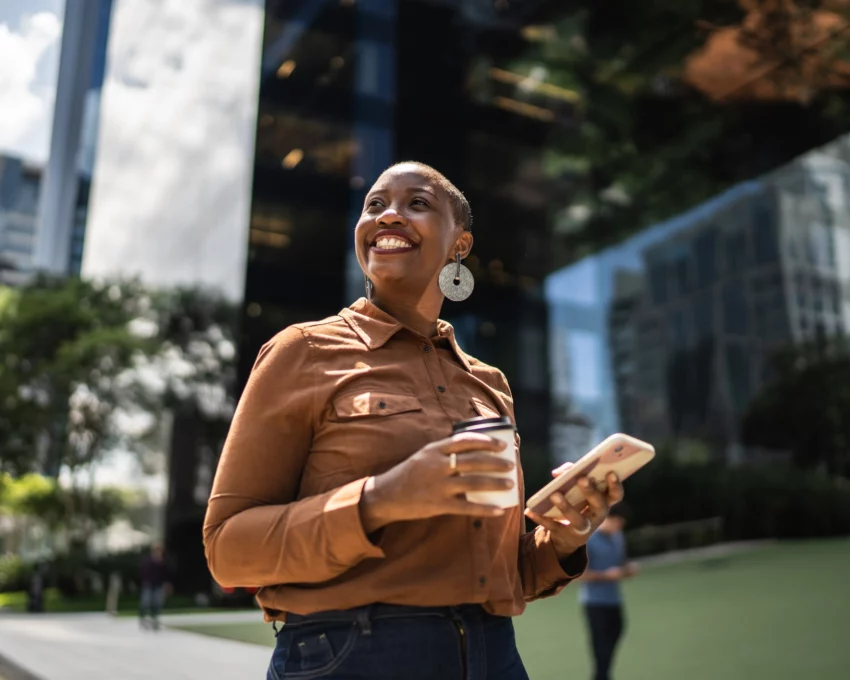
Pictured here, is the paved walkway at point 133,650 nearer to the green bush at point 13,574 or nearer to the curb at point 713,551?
the curb at point 713,551

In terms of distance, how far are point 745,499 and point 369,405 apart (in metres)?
12.0

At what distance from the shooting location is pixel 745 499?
12.1 m

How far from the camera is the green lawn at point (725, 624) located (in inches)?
276

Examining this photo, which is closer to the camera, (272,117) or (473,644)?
(473,644)

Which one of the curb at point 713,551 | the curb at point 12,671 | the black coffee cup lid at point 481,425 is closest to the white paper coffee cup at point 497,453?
the black coffee cup lid at point 481,425

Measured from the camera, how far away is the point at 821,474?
399 inches

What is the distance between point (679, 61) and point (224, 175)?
598 cm

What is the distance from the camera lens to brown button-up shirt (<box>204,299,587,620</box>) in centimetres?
111

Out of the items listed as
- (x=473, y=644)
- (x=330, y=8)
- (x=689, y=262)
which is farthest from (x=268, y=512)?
(x=689, y=262)

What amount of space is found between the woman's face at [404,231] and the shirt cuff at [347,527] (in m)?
0.42

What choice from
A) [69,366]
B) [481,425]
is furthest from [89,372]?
[481,425]

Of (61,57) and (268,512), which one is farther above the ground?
(61,57)

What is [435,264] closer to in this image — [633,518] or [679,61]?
[679,61]

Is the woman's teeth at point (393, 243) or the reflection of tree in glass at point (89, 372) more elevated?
the reflection of tree in glass at point (89, 372)
